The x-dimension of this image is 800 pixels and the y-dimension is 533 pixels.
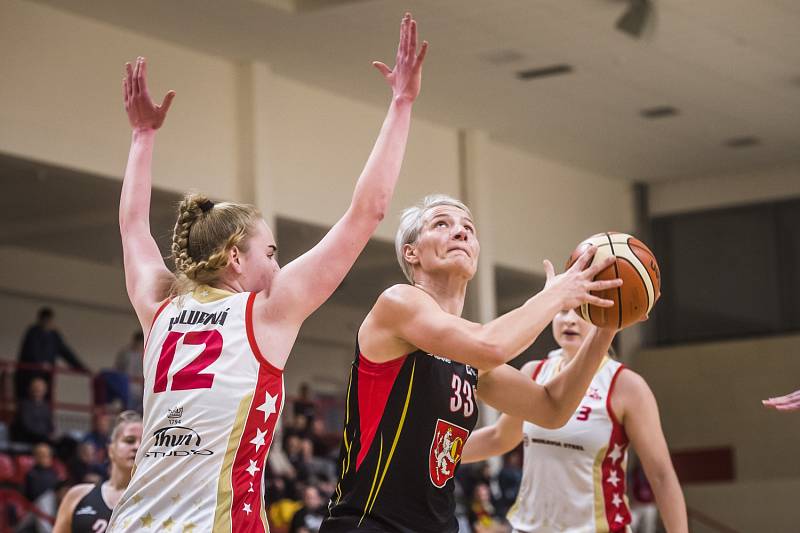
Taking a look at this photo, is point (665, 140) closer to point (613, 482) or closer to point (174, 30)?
point (174, 30)

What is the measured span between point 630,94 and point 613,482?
1277cm

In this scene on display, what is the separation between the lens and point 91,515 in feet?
20.3

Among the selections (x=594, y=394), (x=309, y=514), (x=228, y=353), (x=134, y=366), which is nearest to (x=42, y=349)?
(x=134, y=366)

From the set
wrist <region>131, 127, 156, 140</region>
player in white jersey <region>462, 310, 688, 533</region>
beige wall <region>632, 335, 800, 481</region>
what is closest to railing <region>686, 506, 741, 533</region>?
beige wall <region>632, 335, 800, 481</region>

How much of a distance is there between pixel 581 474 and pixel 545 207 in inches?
611

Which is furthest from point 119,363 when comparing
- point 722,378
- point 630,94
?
point 722,378

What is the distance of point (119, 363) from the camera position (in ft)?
57.6

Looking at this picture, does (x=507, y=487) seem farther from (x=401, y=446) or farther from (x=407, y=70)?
(x=407, y=70)

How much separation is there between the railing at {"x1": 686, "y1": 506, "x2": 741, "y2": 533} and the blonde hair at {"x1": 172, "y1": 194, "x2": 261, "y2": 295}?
60.4ft

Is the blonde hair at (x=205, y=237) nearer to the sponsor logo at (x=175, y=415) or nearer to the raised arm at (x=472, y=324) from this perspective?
the sponsor logo at (x=175, y=415)

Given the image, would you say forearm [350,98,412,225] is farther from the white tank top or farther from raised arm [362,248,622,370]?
the white tank top

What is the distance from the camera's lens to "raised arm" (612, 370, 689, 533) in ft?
19.1

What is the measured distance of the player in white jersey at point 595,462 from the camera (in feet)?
19.5

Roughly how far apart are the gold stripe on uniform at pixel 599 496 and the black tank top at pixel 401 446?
5.57 ft
